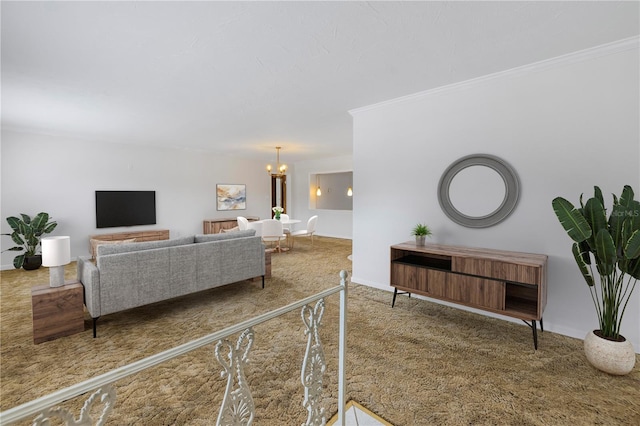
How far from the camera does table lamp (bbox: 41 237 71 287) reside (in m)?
2.70

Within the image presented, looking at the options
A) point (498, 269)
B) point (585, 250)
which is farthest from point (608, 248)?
point (498, 269)

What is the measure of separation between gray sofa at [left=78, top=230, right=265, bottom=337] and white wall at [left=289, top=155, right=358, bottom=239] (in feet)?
17.0

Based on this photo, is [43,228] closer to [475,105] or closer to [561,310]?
[475,105]

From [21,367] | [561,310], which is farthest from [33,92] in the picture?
[561,310]

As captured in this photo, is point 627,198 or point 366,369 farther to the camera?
point 366,369

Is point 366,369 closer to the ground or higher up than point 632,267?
closer to the ground

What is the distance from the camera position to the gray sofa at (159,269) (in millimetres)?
2814

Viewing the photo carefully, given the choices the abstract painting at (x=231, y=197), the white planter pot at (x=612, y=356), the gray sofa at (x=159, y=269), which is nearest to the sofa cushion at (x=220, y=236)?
the gray sofa at (x=159, y=269)

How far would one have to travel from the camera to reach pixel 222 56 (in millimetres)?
2629

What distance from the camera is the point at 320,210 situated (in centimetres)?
955

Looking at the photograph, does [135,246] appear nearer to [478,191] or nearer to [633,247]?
[478,191]

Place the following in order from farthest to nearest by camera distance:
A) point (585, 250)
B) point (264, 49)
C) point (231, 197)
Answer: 1. point (231, 197)
2. point (264, 49)
3. point (585, 250)

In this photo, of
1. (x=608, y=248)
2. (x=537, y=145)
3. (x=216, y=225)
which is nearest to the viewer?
(x=608, y=248)

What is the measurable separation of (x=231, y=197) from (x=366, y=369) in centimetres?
728
